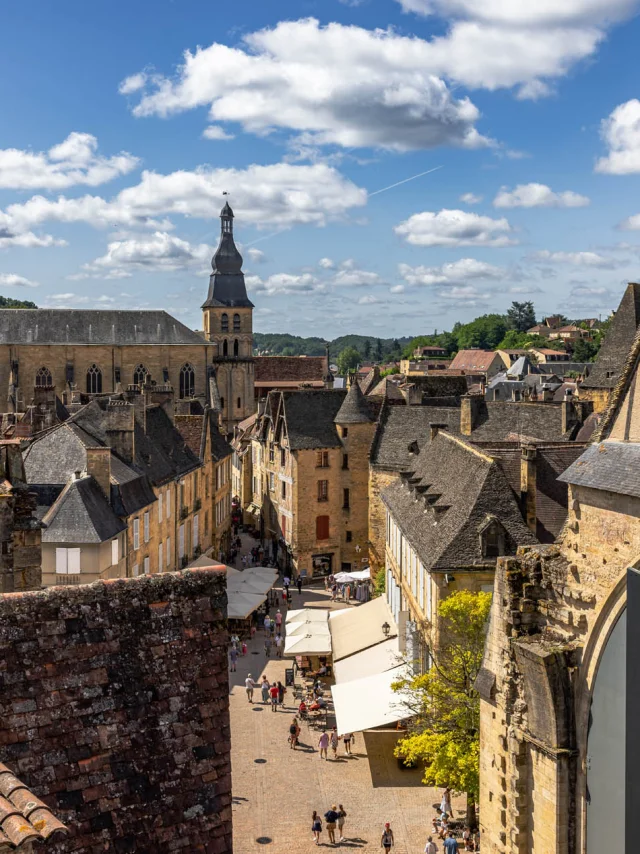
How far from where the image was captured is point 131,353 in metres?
86.6

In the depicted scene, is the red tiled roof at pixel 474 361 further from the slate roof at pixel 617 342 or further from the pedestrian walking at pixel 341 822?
the pedestrian walking at pixel 341 822

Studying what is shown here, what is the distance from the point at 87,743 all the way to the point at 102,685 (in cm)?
41

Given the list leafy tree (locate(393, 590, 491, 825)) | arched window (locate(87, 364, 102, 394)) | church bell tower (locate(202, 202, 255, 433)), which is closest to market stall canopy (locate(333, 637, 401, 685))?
leafy tree (locate(393, 590, 491, 825))

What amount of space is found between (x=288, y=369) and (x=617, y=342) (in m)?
64.8

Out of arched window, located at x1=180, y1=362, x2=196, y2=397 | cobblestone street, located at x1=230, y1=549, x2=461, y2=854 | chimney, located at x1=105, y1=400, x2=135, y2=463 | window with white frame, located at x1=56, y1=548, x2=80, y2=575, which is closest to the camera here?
cobblestone street, located at x1=230, y1=549, x2=461, y2=854

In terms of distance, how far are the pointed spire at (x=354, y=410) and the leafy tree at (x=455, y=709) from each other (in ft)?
85.3

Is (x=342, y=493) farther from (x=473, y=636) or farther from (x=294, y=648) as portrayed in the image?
(x=473, y=636)

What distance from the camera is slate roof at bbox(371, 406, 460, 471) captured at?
43.6 metres

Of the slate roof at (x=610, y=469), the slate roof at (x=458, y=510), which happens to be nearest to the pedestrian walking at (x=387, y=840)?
the slate roof at (x=458, y=510)

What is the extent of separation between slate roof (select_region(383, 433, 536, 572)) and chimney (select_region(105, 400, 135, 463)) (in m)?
11.1

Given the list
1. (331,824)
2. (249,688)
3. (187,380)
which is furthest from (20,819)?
(187,380)

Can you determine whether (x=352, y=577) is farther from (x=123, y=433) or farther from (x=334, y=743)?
(x=334, y=743)

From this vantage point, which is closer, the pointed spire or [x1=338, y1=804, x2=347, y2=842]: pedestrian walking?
[x1=338, y1=804, x2=347, y2=842]: pedestrian walking

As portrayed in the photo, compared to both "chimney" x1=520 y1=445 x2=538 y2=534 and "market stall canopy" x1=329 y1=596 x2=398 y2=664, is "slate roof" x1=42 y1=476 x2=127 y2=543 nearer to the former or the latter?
"market stall canopy" x1=329 y1=596 x2=398 y2=664
